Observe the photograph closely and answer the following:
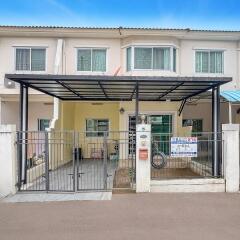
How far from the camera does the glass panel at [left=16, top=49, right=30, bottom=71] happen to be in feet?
57.2

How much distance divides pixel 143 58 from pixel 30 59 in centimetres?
616

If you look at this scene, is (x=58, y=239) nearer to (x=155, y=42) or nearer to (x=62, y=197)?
(x=62, y=197)

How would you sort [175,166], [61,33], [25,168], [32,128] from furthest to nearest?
[32,128] → [61,33] → [175,166] → [25,168]

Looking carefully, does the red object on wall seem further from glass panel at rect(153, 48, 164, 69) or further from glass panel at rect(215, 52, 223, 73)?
glass panel at rect(215, 52, 223, 73)

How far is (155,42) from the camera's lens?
Result: 1684 cm

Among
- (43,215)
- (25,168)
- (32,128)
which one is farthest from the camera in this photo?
(32,128)

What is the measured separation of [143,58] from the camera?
666 inches

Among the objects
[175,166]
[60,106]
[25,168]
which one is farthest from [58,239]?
[60,106]

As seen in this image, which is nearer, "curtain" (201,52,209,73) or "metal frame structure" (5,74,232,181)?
"metal frame structure" (5,74,232,181)

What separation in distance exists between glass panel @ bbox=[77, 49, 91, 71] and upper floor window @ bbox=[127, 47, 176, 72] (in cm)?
220

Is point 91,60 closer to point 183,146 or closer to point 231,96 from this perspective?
point 231,96

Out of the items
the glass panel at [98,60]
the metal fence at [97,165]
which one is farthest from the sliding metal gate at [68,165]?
the glass panel at [98,60]

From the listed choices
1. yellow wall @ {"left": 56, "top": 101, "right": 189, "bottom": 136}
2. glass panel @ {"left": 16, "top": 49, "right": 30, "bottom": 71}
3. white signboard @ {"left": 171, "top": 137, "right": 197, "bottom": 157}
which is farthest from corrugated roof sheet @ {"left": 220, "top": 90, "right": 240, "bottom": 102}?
glass panel @ {"left": 16, "top": 49, "right": 30, "bottom": 71}

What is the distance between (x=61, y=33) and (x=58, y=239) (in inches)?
512
